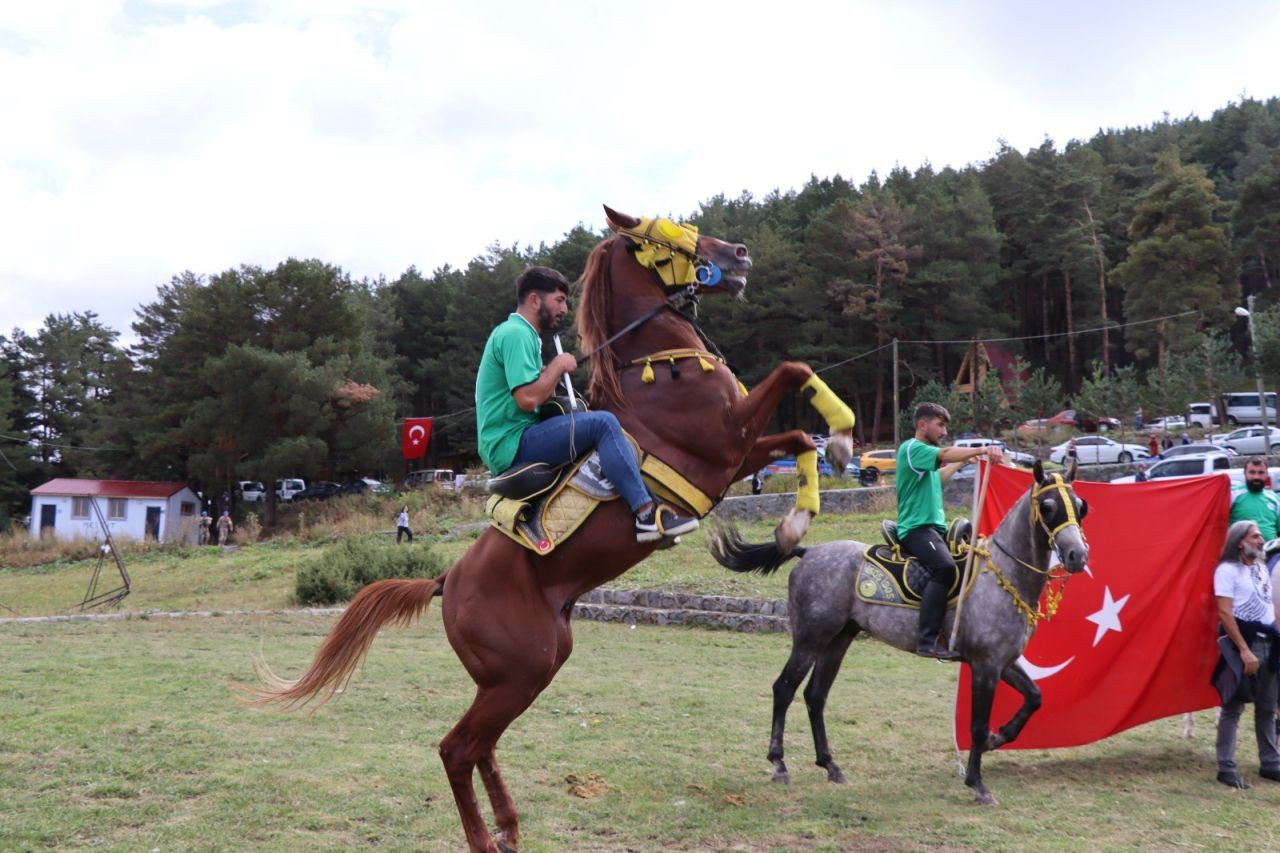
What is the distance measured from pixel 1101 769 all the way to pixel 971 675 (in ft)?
5.62

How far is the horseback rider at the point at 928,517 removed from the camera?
8609mm

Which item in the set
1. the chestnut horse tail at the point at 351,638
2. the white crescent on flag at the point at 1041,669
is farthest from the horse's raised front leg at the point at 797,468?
the white crescent on flag at the point at 1041,669

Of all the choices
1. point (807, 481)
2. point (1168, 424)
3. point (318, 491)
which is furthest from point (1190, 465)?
point (318, 491)

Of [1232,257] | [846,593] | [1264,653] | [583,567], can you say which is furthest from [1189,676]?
[1232,257]

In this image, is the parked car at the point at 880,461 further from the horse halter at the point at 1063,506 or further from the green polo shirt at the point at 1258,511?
the horse halter at the point at 1063,506

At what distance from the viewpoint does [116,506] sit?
5150 cm

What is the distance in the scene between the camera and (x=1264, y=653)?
8992 mm

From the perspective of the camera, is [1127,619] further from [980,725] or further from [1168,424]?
[1168,424]

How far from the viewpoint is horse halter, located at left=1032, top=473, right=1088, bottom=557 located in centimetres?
827

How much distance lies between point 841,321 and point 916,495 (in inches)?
1993

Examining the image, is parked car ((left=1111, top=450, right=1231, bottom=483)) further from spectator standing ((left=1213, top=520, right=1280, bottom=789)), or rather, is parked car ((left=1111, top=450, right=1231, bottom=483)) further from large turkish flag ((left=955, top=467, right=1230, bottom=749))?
spectator standing ((left=1213, top=520, right=1280, bottom=789))

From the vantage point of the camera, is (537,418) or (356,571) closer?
(537,418)

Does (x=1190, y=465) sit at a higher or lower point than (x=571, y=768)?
higher

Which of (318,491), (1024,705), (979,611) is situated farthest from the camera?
(318,491)
